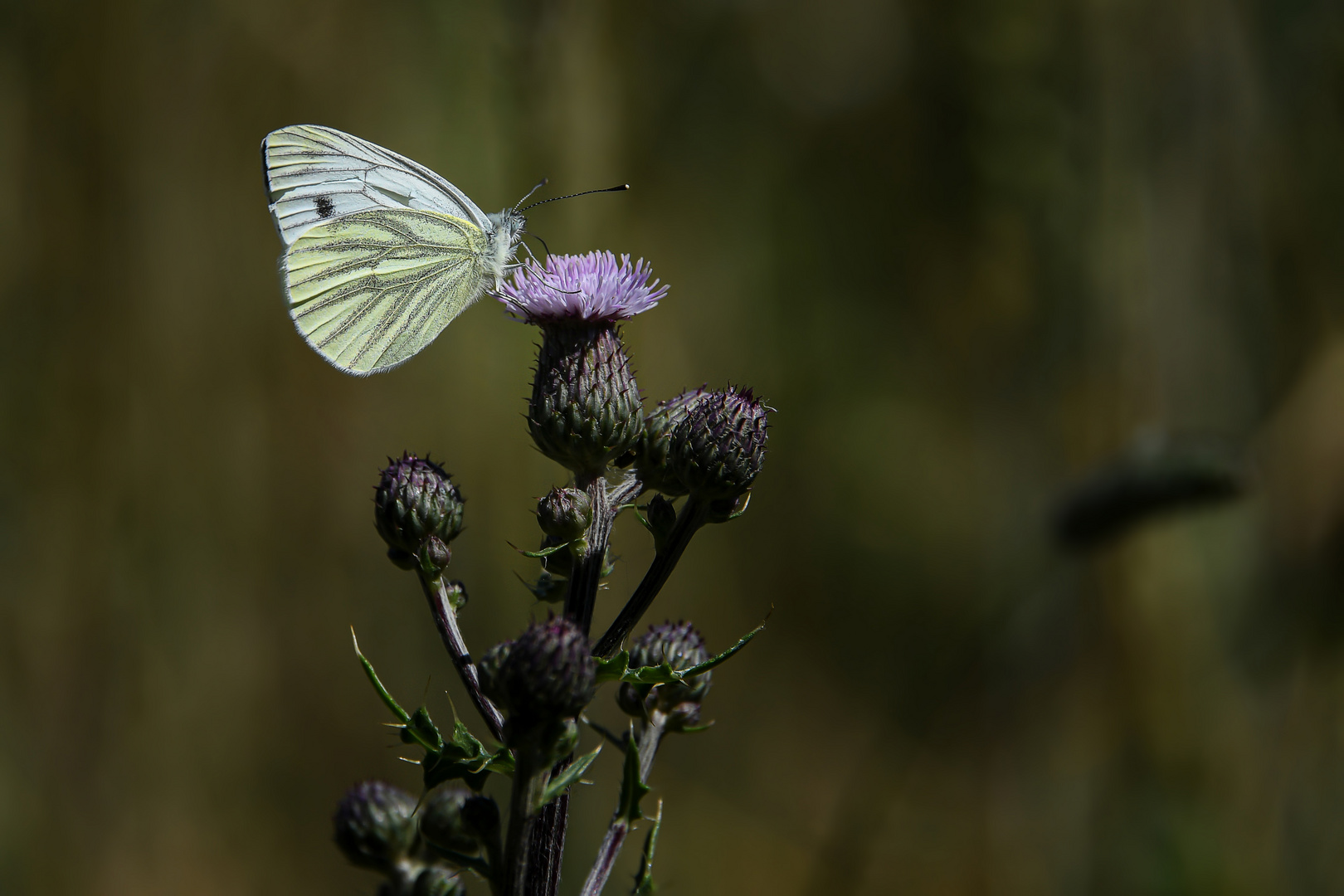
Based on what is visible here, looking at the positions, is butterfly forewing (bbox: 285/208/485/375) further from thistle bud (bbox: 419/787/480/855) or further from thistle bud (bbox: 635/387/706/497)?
thistle bud (bbox: 419/787/480/855)

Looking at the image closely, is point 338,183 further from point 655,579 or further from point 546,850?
point 546,850

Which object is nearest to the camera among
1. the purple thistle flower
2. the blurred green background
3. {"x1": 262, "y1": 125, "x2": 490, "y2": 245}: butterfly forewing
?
the purple thistle flower

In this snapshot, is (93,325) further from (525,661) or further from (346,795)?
(525,661)

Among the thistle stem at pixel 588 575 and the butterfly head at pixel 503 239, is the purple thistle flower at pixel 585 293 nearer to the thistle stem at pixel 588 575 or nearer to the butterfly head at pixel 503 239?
the thistle stem at pixel 588 575

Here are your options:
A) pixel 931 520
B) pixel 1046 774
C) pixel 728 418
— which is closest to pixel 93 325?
pixel 728 418

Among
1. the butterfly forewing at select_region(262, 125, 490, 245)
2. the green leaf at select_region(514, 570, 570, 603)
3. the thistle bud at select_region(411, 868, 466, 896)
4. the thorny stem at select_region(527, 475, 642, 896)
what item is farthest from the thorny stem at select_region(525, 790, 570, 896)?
the butterfly forewing at select_region(262, 125, 490, 245)
